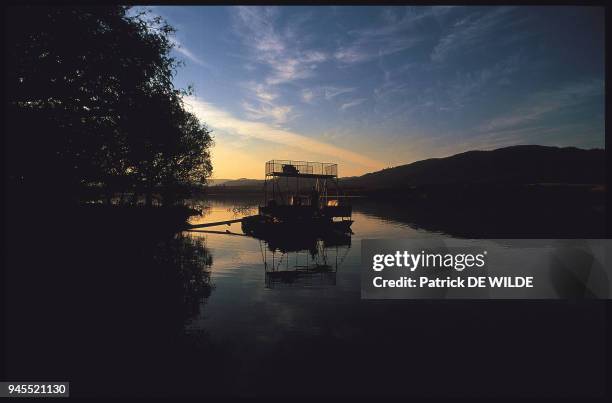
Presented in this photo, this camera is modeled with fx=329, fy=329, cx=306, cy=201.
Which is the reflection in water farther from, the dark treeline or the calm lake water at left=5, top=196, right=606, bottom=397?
the dark treeline

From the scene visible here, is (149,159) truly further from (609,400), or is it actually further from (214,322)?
(609,400)

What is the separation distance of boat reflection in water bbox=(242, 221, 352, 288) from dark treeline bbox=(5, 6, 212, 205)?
11.5m

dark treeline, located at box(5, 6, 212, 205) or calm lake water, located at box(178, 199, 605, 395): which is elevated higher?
dark treeline, located at box(5, 6, 212, 205)

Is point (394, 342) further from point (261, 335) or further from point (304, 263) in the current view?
point (304, 263)

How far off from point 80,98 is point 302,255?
20.9m

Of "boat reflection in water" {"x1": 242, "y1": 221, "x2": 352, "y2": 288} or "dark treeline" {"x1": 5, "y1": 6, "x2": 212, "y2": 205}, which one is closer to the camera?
"dark treeline" {"x1": 5, "y1": 6, "x2": 212, "y2": 205}

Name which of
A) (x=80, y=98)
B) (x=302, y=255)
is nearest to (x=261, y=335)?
(x=80, y=98)

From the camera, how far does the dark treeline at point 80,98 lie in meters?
14.3

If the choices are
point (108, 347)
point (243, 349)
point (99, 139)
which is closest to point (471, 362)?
point (243, 349)

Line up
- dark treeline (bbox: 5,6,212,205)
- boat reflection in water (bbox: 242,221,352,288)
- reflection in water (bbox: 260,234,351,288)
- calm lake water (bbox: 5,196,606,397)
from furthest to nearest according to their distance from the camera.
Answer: boat reflection in water (bbox: 242,221,352,288)
reflection in water (bbox: 260,234,351,288)
dark treeline (bbox: 5,6,212,205)
calm lake water (bbox: 5,196,606,397)

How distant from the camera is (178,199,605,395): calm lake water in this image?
886 cm

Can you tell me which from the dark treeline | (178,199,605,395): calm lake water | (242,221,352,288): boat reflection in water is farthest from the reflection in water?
the dark treeline

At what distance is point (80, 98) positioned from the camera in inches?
653

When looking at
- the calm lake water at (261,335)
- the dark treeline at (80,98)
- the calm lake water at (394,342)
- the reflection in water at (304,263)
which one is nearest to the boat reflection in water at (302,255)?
the reflection in water at (304,263)
